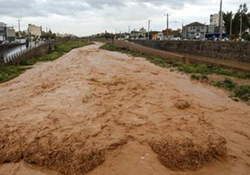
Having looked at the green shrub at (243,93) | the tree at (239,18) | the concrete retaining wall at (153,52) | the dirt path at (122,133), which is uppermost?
the tree at (239,18)

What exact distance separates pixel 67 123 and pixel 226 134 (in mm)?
4867

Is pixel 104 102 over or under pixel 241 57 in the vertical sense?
under

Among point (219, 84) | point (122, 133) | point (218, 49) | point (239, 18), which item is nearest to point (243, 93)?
point (219, 84)

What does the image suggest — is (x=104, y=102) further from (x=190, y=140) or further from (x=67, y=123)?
(x=190, y=140)

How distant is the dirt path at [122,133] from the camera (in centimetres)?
528

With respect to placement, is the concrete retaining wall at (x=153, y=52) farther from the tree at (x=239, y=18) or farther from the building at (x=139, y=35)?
the building at (x=139, y=35)

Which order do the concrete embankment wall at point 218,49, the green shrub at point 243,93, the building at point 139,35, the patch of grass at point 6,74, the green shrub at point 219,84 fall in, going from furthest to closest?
the building at point 139,35 → the concrete embankment wall at point 218,49 → the patch of grass at point 6,74 → the green shrub at point 219,84 → the green shrub at point 243,93

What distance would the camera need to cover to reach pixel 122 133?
678 centimetres

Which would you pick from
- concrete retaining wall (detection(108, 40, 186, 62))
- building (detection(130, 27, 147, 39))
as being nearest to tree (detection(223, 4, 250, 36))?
concrete retaining wall (detection(108, 40, 186, 62))

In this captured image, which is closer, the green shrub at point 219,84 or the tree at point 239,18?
the green shrub at point 219,84

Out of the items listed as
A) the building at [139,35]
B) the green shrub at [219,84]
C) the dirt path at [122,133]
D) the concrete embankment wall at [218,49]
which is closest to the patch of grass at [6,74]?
the dirt path at [122,133]

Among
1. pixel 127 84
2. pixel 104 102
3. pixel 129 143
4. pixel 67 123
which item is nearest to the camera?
pixel 129 143

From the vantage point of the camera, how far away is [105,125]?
7352mm

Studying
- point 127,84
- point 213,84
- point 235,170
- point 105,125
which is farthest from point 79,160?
point 213,84
